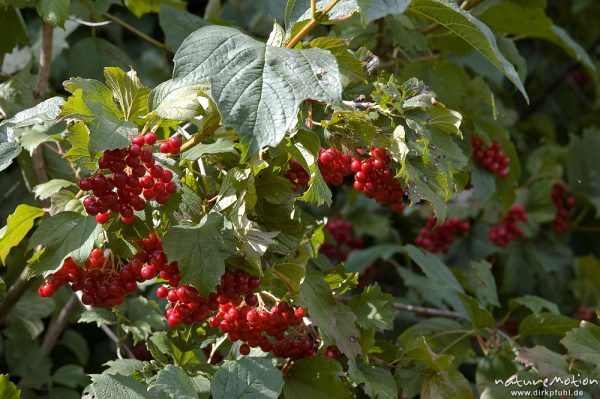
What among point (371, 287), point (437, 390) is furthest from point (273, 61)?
point (437, 390)

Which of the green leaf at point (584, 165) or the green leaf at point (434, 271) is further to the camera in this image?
the green leaf at point (584, 165)

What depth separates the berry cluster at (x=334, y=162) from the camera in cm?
156

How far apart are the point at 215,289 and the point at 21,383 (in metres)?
1.37

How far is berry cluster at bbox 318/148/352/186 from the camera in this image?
1.56 meters

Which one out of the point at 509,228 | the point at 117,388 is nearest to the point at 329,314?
the point at 117,388

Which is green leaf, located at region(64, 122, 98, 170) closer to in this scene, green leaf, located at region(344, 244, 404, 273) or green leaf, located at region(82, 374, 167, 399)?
green leaf, located at region(82, 374, 167, 399)

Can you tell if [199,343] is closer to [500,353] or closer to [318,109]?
[318,109]

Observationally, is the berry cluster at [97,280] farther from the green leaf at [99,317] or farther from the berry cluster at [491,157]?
the berry cluster at [491,157]

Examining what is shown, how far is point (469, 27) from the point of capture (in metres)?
1.35

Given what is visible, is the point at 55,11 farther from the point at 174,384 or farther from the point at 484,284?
the point at 484,284

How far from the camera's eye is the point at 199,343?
1817 mm

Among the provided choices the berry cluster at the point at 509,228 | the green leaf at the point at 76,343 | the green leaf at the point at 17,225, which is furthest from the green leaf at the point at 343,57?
the berry cluster at the point at 509,228

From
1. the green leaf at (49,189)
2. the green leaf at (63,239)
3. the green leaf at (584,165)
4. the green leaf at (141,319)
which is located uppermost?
the green leaf at (49,189)

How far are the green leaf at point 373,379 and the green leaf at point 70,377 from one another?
1.09 meters
